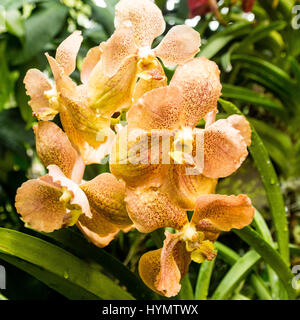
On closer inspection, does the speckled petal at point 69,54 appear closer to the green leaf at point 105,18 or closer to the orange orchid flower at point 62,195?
the orange orchid flower at point 62,195

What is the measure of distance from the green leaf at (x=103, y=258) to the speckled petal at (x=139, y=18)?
10.2 inches

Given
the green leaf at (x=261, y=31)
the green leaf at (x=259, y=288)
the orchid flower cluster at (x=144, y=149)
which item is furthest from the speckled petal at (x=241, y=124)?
the green leaf at (x=261, y=31)

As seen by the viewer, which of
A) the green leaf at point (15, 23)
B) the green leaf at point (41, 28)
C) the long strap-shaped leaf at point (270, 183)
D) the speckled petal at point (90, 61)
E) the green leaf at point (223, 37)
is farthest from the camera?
the green leaf at point (223, 37)

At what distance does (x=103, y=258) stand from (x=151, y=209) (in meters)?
0.18

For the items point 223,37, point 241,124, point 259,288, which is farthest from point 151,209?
point 223,37

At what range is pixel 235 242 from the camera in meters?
0.89

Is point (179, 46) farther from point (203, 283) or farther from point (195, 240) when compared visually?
point (203, 283)

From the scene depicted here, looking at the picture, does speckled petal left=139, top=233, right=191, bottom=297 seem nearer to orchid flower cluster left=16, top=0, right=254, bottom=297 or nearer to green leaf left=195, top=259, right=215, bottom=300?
orchid flower cluster left=16, top=0, right=254, bottom=297

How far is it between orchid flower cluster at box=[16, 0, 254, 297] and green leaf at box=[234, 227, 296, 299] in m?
0.13

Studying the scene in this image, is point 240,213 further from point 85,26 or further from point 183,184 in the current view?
point 85,26

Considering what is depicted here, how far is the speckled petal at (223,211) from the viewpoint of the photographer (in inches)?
14.4

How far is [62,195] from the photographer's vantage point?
1.19 ft
